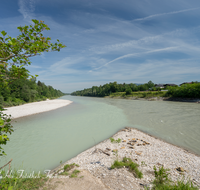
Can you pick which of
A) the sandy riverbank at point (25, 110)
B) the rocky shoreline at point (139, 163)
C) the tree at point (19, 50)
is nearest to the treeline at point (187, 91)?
the rocky shoreline at point (139, 163)

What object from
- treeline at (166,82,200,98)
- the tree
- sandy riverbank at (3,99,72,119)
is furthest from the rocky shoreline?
treeline at (166,82,200,98)

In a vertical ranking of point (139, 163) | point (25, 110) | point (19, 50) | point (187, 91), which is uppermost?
point (19, 50)

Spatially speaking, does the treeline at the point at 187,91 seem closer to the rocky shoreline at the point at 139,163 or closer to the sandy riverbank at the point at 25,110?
the rocky shoreline at the point at 139,163

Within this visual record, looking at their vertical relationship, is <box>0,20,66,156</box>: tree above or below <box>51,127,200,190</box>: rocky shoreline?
above

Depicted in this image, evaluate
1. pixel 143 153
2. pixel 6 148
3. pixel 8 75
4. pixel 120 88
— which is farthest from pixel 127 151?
pixel 120 88

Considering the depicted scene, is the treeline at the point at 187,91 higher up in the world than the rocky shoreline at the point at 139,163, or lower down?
higher up

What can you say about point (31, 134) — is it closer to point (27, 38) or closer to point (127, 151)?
point (127, 151)

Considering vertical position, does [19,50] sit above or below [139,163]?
above

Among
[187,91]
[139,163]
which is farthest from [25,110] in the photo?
[187,91]

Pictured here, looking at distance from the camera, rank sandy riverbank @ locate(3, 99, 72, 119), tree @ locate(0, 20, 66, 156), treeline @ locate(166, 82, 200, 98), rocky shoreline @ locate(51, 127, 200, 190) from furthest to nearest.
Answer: treeline @ locate(166, 82, 200, 98) → sandy riverbank @ locate(3, 99, 72, 119) → rocky shoreline @ locate(51, 127, 200, 190) → tree @ locate(0, 20, 66, 156)

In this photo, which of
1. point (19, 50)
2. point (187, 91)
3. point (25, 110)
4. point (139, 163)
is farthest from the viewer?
point (187, 91)

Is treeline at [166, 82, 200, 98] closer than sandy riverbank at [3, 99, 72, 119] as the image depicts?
No

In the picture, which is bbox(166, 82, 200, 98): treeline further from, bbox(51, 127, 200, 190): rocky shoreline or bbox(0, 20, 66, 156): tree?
bbox(0, 20, 66, 156): tree

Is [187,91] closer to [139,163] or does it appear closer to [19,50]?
[139,163]
